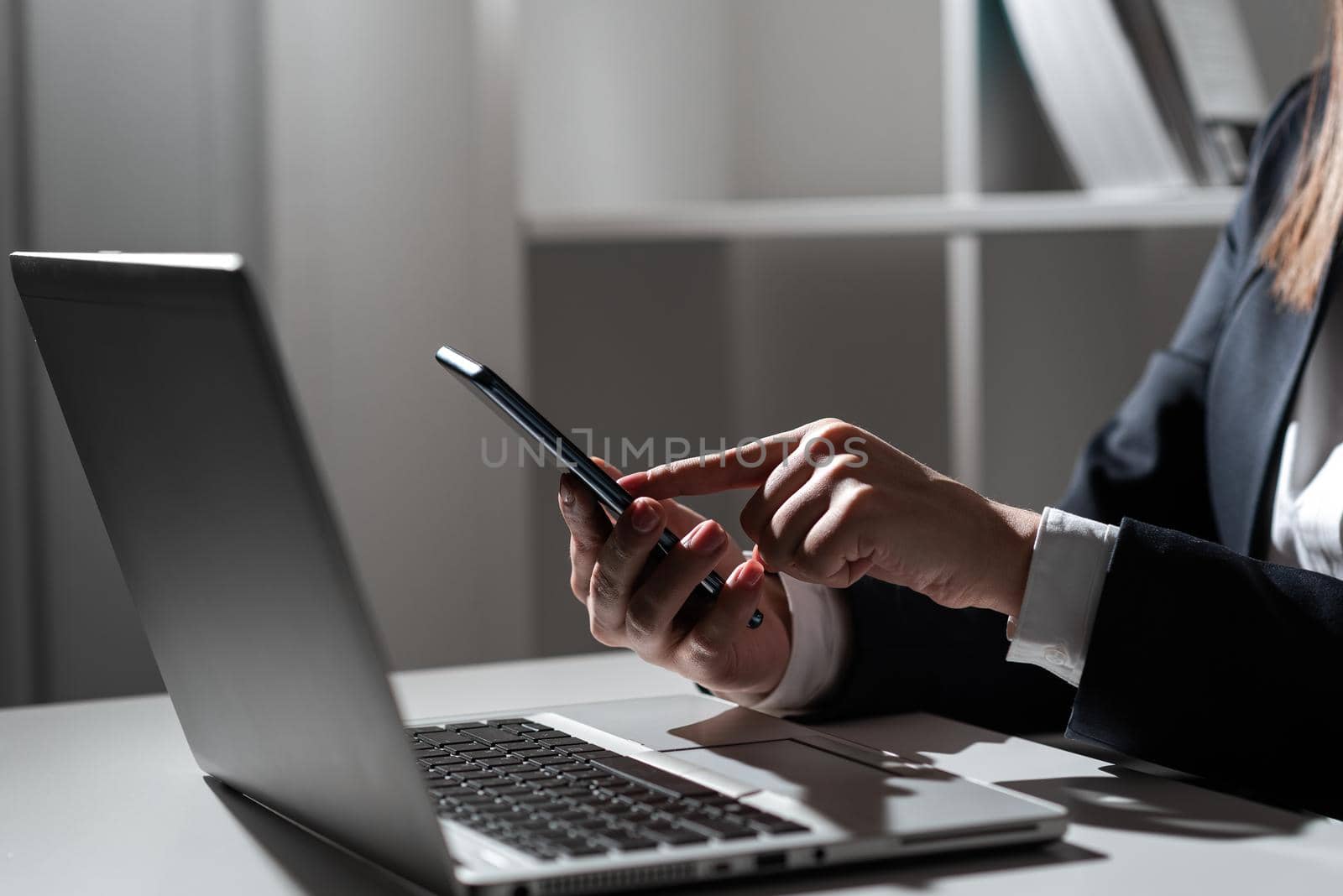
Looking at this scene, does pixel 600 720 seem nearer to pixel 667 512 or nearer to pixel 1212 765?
pixel 667 512

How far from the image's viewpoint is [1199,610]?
0.71 m

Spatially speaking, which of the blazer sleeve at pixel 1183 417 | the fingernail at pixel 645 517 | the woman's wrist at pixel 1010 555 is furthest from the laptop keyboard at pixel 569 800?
the blazer sleeve at pixel 1183 417

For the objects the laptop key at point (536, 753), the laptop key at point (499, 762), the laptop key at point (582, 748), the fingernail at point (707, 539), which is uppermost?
the fingernail at point (707, 539)

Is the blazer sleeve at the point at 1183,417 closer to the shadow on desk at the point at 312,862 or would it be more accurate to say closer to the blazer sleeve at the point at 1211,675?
the blazer sleeve at the point at 1211,675

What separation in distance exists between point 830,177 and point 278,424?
1652mm

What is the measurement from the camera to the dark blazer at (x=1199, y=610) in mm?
711

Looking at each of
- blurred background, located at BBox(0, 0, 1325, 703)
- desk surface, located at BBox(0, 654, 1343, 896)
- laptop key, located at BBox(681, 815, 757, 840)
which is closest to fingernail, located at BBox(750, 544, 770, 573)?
desk surface, located at BBox(0, 654, 1343, 896)

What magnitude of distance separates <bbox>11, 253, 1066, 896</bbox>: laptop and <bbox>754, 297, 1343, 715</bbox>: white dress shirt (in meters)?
0.13

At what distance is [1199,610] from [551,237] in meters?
1.13

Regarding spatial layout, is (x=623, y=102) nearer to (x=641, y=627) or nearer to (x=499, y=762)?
(x=641, y=627)

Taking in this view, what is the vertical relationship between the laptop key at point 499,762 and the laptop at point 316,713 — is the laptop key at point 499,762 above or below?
below

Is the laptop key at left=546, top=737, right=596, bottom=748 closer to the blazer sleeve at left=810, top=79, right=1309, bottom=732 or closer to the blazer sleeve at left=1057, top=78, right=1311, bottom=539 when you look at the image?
the blazer sleeve at left=810, top=79, right=1309, bottom=732

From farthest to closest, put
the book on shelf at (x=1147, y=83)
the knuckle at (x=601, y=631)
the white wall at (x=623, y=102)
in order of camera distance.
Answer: the white wall at (x=623, y=102) < the book on shelf at (x=1147, y=83) < the knuckle at (x=601, y=631)

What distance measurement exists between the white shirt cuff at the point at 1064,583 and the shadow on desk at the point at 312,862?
0.36 m
